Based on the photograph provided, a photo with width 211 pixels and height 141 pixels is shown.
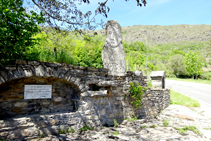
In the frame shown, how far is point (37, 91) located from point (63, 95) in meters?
0.82

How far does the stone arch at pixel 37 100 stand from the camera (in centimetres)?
379

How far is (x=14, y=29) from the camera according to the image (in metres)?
3.39

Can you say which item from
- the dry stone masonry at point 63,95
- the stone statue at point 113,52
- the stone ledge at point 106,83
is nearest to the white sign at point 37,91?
the dry stone masonry at point 63,95

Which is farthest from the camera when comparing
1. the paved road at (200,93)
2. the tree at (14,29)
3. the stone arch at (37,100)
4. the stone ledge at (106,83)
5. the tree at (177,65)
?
the tree at (177,65)

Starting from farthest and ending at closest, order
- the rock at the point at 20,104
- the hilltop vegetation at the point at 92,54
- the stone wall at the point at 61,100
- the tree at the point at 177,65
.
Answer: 1. the tree at the point at 177,65
2. the hilltop vegetation at the point at 92,54
3. the rock at the point at 20,104
4. the stone wall at the point at 61,100

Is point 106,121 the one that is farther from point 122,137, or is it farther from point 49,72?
point 49,72

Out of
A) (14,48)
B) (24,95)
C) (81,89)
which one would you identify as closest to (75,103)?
(81,89)

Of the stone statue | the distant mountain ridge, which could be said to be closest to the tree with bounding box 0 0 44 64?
the stone statue

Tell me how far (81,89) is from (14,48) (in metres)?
2.08

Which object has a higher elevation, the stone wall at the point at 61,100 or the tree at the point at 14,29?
the tree at the point at 14,29

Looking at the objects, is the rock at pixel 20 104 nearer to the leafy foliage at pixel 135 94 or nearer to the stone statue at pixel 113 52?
the stone statue at pixel 113 52

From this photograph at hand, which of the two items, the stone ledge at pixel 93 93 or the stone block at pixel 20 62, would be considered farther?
the stone ledge at pixel 93 93

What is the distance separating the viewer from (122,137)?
4.01m

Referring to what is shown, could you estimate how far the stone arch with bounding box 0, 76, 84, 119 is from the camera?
3.79m
